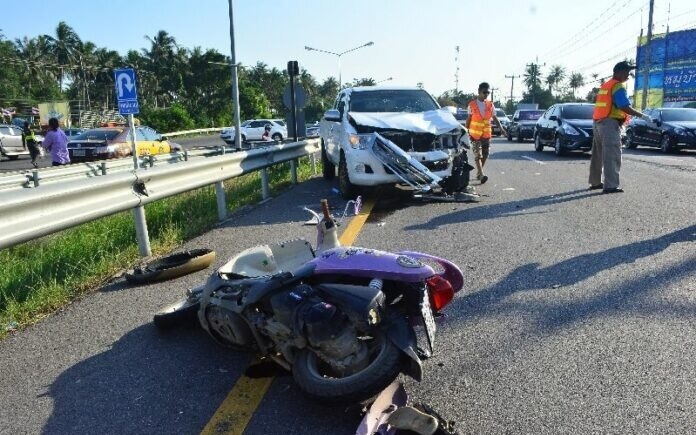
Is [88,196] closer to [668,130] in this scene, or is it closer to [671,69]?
[668,130]

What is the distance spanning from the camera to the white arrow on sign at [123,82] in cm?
1227

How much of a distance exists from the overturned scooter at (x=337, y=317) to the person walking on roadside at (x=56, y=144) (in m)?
13.4

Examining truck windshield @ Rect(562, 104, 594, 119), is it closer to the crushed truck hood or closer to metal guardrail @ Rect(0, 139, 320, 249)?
the crushed truck hood

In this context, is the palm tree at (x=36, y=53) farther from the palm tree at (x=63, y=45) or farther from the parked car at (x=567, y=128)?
the parked car at (x=567, y=128)

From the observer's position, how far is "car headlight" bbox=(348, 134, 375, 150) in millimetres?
8219

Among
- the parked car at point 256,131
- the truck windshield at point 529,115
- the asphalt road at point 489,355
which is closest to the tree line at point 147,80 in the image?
the parked car at point 256,131

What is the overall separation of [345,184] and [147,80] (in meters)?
81.6

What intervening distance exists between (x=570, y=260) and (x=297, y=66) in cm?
1157

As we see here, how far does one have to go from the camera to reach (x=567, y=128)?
1641 centimetres

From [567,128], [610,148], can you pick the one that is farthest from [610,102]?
[567,128]

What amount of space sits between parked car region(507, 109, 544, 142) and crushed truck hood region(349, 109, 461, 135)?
18897 mm

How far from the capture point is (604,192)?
8867 millimetres

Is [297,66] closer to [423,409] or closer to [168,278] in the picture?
[168,278]

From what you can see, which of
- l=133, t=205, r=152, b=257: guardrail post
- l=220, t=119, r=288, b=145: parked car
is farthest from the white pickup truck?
l=220, t=119, r=288, b=145: parked car
